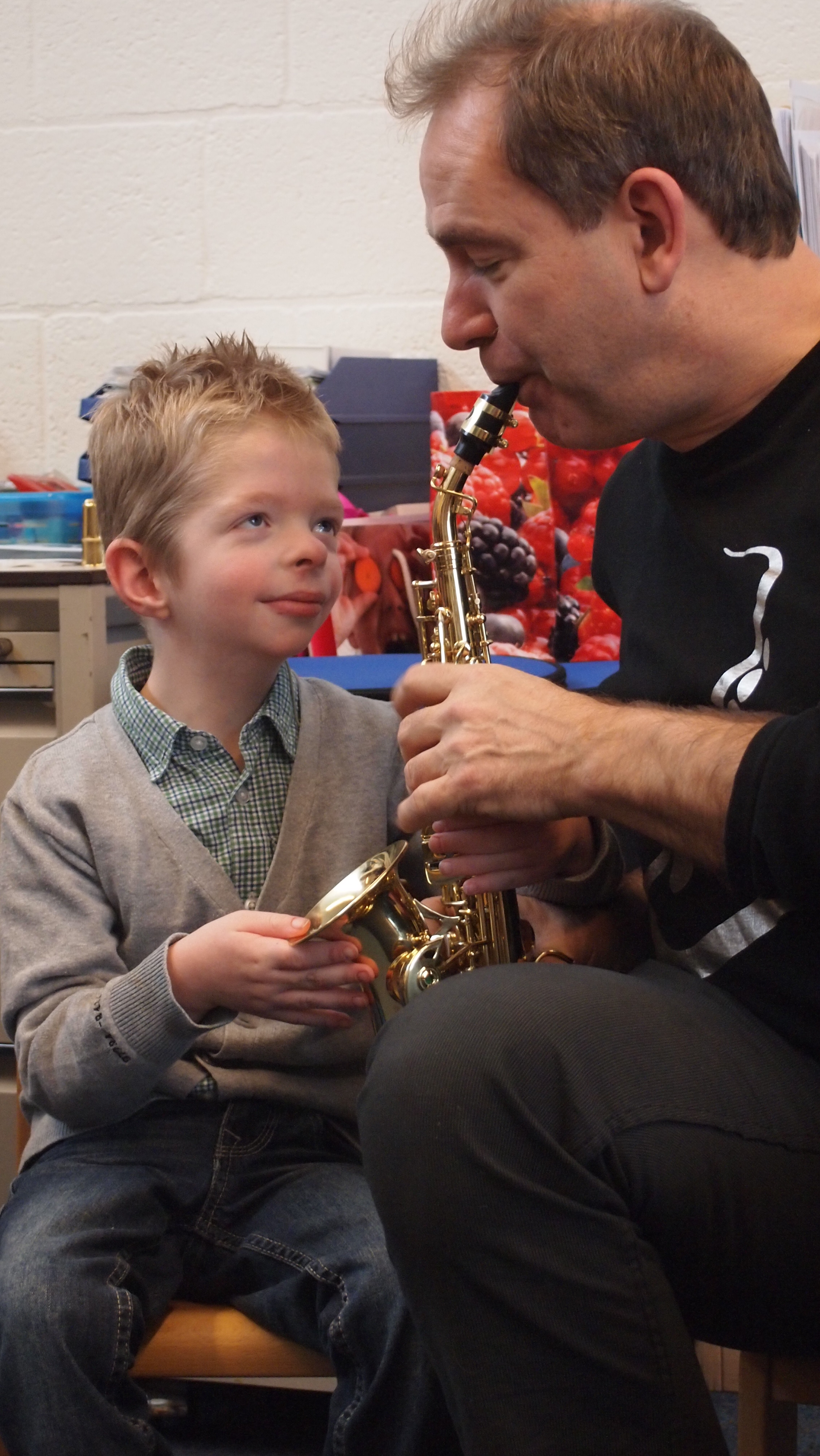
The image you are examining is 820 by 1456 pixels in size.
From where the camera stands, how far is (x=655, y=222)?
113 centimetres

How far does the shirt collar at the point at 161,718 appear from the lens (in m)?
1.33

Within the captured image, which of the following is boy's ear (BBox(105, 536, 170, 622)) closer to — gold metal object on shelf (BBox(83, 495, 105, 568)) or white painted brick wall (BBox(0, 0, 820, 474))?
gold metal object on shelf (BBox(83, 495, 105, 568))

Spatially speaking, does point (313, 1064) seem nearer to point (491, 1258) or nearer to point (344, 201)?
point (491, 1258)

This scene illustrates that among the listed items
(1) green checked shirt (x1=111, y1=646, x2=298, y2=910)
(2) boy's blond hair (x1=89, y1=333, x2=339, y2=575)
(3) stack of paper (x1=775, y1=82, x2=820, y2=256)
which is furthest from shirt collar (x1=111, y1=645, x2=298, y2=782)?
(3) stack of paper (x1=775, y1=82, x2=820, y2=256)

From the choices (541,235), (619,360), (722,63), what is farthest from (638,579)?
(722,63)

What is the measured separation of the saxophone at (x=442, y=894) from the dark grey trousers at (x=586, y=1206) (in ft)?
0.65

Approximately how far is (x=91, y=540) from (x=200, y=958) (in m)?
0.81

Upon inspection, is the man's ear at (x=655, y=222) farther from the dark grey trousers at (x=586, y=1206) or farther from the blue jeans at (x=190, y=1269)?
the blue jeans at (x=190, y=1269)

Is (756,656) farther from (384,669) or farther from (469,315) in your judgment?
(384,669)

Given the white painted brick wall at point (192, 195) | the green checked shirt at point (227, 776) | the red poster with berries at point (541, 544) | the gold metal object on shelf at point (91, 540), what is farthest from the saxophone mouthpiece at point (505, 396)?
the white painted brick wall at point (192, 195)

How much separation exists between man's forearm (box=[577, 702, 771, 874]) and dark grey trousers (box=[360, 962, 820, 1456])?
12 cm

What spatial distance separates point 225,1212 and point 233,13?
1987 mm

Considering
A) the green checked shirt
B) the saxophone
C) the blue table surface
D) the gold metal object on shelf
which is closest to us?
the saxophone

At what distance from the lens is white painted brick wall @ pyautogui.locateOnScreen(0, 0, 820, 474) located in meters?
2.33
